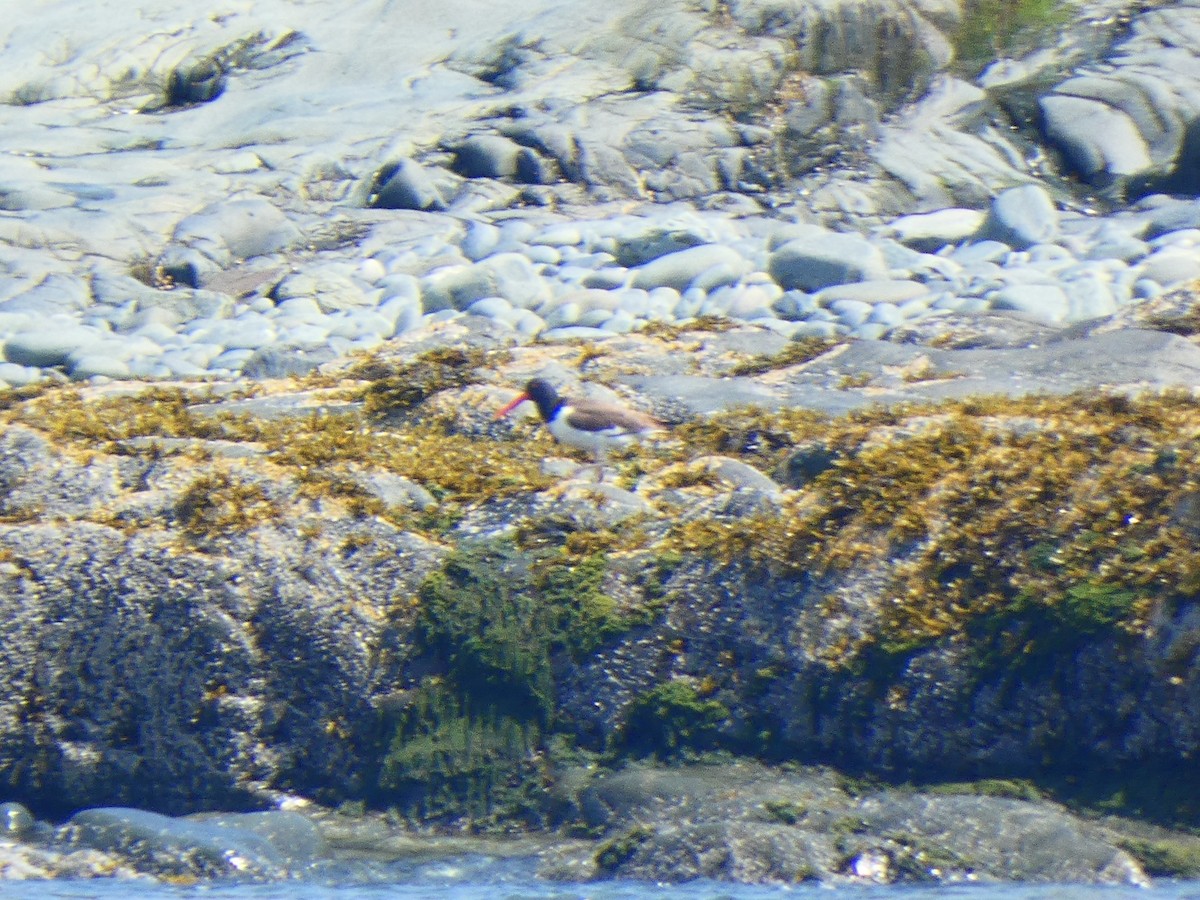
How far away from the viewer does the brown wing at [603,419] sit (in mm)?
5566

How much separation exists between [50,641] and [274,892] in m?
1.24

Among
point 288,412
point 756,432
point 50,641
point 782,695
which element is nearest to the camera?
point 782,695

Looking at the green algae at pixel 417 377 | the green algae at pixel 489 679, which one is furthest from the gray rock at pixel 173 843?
the green algae at pixel 417 377

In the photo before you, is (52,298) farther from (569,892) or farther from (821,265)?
(569,892)

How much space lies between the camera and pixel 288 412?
19.9 ft

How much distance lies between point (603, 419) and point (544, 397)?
0.36 meters

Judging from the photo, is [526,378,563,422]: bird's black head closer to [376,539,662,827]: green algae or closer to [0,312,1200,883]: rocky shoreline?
[0,312,1200,883]: rocky shoreline

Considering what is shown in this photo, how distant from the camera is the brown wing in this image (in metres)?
5.57

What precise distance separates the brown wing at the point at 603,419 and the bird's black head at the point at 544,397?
102 millimetres

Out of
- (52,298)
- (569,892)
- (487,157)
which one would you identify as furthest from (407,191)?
(569,892)

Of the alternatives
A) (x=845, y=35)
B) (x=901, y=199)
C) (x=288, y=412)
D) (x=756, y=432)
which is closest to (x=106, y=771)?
(x=288, y=412)

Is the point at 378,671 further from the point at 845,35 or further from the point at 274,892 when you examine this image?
the point at 845,35

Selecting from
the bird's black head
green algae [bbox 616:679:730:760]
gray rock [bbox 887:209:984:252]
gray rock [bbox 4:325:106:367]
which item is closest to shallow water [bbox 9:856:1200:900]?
green algae [bbox 616:679:730:760]

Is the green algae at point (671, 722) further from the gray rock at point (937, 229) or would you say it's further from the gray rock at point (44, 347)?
the gray rock at point (937, 229)
